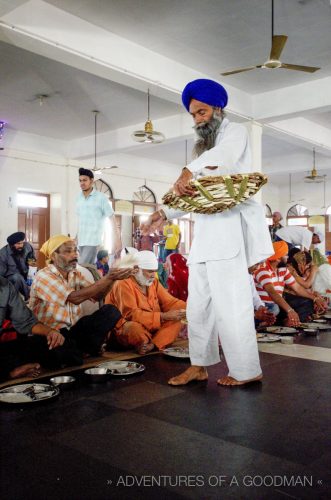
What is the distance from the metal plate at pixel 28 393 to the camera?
7.37 ft

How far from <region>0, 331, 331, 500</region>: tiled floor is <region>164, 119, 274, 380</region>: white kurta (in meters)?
0.22

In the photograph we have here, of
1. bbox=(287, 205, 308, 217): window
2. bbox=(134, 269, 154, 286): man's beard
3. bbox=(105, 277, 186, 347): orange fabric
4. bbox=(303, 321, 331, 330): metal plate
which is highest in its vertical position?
bbox=(287, 205, 308, 217): window

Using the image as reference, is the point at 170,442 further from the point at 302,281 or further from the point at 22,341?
the point at 302,281

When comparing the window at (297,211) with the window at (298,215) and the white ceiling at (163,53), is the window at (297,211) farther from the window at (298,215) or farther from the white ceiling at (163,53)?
the white ceiling at (163,53)

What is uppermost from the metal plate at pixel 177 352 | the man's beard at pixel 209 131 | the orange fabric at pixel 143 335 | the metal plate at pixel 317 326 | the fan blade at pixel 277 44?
the fan blade at pixel 277 44

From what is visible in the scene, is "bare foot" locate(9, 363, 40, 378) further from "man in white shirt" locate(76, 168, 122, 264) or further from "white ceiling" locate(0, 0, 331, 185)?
"man in white shirt" locate(76, 168, 122, 264)

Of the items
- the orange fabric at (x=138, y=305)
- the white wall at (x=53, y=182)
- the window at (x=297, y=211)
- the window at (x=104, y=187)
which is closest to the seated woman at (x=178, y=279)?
the orange fabric at (x=138, y=305)

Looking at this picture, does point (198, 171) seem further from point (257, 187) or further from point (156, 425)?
point (156, 425)

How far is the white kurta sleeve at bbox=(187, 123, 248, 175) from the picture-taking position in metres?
2.33

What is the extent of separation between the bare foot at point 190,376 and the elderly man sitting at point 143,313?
0.84 metres

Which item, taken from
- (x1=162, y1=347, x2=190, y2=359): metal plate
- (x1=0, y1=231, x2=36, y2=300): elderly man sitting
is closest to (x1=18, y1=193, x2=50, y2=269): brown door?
(x1=0, y1=231, x2=36, y2=300): elderly man sitting

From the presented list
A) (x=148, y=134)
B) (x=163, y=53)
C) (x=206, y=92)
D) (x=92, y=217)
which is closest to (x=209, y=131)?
(x=206, y=92)

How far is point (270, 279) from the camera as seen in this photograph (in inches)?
183

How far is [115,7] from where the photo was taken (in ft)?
15.6
